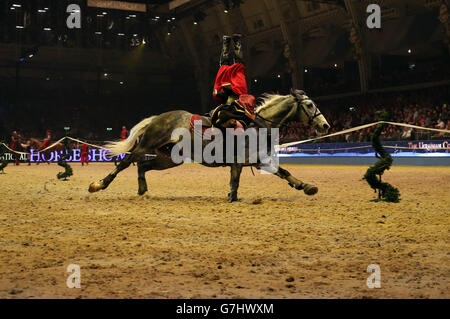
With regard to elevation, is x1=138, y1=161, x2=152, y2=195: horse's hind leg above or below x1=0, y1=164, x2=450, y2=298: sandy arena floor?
above

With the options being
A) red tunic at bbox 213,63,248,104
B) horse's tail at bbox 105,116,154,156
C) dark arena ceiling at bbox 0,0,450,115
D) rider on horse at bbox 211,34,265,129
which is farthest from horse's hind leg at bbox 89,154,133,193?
dark arena ceiling at bbox 0,0,450,115

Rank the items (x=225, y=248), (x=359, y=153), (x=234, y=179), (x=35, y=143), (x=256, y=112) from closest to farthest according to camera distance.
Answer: (x=225, y=248) < (x=234, y=179) < (x=256, y=112) < (x=359, y=153) < (x=35, y=143)

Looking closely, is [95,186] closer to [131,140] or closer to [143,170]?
[143,170]

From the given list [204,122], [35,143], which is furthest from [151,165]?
[35,143]

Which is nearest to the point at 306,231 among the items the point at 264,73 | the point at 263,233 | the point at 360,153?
the point at 263,233

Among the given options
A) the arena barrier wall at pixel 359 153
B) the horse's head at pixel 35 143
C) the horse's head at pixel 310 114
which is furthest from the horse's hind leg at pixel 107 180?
the horse's head at pixel 35 143

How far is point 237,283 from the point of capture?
160 inches

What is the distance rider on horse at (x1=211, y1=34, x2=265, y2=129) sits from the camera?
31.4 ft

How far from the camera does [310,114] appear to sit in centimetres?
993

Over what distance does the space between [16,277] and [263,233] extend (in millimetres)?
3067

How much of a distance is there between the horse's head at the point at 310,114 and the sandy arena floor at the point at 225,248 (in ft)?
4.75

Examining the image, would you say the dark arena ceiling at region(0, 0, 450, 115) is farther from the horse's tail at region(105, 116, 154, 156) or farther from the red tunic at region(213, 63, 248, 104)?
the horse's tail at region(105, 116, 154, 156)

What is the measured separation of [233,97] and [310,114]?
1.51 meters
